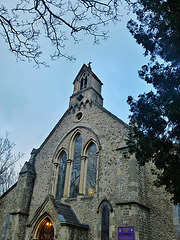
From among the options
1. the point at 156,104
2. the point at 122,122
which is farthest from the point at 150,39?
the point at 122,122

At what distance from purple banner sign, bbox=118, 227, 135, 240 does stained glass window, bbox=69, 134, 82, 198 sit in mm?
4537

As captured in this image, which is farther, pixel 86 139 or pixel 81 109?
pixel 81 109

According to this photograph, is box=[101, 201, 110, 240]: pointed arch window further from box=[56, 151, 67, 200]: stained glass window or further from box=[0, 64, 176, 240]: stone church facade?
box=[56, 151, 67, 200]: stained glass window

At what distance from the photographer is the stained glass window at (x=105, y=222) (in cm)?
1227

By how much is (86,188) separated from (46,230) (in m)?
3.36

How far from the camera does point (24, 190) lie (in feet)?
55.8

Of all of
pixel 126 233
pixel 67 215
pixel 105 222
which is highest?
pixel 67 215

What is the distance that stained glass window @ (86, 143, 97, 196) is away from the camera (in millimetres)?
14498

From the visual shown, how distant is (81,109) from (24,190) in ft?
23.8

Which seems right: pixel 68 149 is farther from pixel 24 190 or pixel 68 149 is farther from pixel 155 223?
pixel 155 223

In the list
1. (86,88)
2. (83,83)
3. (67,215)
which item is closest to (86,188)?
(67,215)

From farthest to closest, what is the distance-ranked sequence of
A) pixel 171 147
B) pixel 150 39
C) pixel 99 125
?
1. pixel 99 125
2. pixel 150 39
3. pixel 171 147

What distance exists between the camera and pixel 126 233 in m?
11.1

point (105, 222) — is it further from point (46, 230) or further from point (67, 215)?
point (46, 230)
